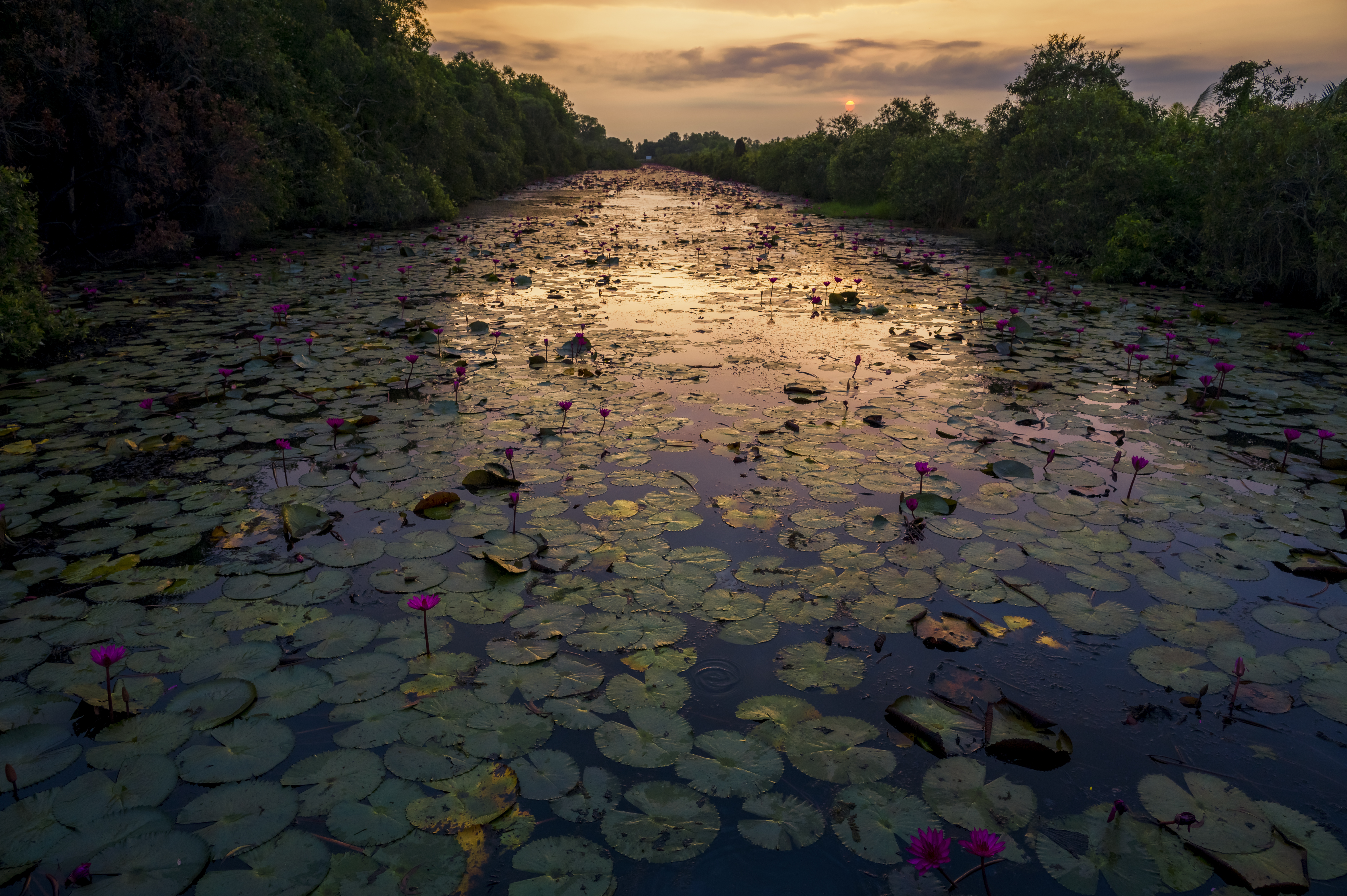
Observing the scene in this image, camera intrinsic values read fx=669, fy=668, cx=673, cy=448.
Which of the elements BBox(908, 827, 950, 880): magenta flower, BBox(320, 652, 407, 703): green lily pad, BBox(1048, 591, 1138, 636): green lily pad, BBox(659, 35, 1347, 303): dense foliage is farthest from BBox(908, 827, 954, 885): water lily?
BBox(659, 35, 1347, 303): dense foliage

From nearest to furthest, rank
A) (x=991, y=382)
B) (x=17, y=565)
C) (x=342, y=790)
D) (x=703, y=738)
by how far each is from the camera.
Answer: (x=342, y=790), (x=703, y=738), (x=17, y=565), (x=991, y=382)

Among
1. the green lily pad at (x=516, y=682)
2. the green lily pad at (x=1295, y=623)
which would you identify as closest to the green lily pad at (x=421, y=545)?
the green lily pad at (x=516, y=682)

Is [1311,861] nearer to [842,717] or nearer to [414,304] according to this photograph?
[842,717]

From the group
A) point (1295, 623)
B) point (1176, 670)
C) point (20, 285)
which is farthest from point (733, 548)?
point (20, 285)

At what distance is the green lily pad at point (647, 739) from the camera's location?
2.41 metres

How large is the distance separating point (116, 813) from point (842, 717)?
2.47m

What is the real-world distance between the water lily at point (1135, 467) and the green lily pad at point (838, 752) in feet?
8.29

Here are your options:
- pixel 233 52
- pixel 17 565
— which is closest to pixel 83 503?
pixel 17 565

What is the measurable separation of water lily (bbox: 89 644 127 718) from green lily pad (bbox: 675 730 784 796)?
2.03 meters

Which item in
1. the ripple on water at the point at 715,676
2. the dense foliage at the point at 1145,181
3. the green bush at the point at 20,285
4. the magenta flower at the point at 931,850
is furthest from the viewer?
the dense foliage at the point at 1145,181

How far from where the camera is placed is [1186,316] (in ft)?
31.8

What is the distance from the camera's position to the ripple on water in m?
2.78

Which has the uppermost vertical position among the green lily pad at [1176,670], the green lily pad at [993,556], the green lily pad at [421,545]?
the green lily pad at [993,556]

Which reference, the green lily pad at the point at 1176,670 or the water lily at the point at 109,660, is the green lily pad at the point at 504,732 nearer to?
the water lily at the point at 109,660
